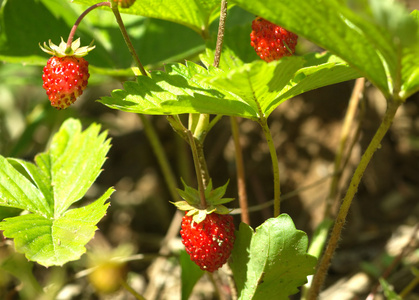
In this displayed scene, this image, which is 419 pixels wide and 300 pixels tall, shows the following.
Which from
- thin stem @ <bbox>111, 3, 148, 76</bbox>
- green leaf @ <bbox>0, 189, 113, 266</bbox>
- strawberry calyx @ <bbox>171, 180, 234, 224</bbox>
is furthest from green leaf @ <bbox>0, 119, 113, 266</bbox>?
thin stem @ <bbox>111, 3, 148, 76</bbox>

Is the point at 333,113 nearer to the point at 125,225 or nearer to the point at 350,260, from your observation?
the point at 350,260

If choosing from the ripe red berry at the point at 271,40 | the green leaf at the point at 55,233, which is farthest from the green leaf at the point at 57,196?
the ripe red berry at the point at 271,40

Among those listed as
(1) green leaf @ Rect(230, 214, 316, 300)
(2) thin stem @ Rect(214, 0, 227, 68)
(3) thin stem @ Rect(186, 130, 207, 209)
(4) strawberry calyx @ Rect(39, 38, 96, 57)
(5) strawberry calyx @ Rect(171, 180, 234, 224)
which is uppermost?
(2) thin stem @ Rect(214, 0, 227, 68)

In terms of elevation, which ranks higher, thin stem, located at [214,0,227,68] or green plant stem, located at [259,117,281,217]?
thin stem, located at [214,0,227,68]

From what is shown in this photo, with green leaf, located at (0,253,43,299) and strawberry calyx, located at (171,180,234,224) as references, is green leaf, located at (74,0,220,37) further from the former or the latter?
green leaf, located at (0,253,43,299)

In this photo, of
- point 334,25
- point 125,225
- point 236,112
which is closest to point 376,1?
point 334,25

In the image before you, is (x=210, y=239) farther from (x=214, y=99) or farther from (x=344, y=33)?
(x=344, y=33)

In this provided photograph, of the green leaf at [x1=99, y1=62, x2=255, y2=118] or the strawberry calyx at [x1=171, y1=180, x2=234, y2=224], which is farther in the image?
the strawberry calyx at [x1=171, y1=180, x2=234, y2=224]
